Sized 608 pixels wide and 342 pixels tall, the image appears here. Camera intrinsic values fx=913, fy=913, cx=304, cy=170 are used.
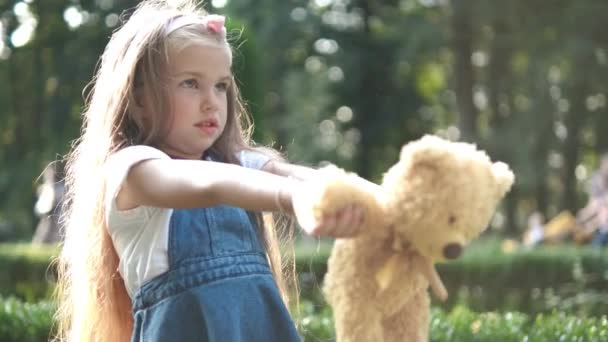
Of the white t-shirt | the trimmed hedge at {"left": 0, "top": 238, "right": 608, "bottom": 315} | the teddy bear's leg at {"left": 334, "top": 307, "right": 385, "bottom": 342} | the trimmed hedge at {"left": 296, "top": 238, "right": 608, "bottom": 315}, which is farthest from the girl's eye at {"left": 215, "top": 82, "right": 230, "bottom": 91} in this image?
the trimmed hedge at {"left": 296, "top": 238, "right": 608, "bottom": 315}

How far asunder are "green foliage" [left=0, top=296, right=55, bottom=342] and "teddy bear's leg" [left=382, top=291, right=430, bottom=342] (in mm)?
2929

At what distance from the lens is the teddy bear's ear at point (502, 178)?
172cm

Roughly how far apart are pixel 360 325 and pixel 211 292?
1.88 feet

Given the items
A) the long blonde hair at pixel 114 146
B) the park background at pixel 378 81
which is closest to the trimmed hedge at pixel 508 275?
the long blonde hair at pixel 114 146

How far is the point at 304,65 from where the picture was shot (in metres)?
22.5

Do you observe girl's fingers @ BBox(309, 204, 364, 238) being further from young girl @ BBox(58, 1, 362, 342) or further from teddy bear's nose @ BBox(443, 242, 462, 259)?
young girl @ BBox(58, 1, 362, 342)

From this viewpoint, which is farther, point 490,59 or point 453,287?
point 490,59

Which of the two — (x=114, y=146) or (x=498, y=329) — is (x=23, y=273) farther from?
(x=114, y=146)

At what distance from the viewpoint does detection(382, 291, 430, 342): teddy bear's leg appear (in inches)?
68.4

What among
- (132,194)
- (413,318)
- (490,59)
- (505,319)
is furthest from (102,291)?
(490,59)

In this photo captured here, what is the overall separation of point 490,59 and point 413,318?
1909 centimetres

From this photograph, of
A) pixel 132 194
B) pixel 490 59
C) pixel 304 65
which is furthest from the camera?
pixel 304 65

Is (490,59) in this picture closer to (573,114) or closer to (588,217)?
(573,114)

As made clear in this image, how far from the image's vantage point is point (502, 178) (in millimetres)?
1735
